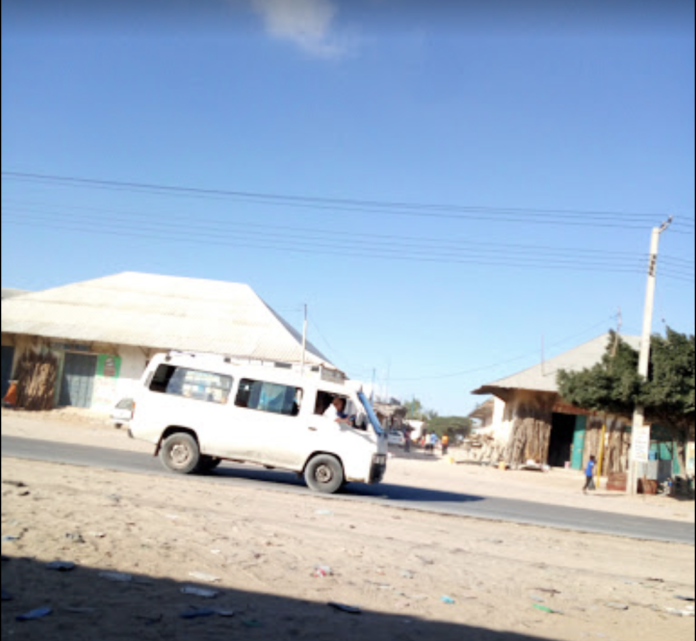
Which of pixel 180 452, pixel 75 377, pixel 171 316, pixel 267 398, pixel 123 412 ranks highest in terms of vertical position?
pixel 171 316

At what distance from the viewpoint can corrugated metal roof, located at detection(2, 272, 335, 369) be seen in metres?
6.92


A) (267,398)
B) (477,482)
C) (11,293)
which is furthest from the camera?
(477,482)

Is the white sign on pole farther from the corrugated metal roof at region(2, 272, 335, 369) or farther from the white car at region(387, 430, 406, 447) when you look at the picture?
the white car at region(387, 430, 406, 447)

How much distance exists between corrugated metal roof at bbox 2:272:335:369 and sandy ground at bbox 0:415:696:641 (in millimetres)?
2275

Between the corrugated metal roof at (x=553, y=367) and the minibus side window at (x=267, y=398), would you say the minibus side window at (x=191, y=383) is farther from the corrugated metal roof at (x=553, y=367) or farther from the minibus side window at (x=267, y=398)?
the corrugated metal roof at (x=553, y=367)

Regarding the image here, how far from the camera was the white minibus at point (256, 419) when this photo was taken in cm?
1369

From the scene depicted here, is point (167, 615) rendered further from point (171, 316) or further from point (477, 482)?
point (477, 482)

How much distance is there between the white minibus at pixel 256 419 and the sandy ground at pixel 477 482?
56.5 inches

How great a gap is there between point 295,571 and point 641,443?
71.5ft

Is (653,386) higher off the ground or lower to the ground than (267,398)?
higher

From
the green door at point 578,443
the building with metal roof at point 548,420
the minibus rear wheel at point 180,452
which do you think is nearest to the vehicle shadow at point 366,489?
the minibus rear wheel at point 180,452

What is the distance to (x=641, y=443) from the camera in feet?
83.4

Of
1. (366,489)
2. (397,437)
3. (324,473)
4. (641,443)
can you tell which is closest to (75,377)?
(324,473)

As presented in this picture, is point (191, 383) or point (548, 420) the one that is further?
point (548, 420)
